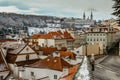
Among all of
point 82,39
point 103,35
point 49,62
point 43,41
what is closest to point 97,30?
point 103,35

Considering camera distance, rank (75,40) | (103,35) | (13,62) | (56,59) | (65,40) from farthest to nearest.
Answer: (75,40)
(65,40)
(103,35)
(13,62)
(56,59)

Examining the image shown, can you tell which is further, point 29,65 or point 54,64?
point 29,65

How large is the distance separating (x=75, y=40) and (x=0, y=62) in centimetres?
5156

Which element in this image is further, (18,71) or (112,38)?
(112,38)

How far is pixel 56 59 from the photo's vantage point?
3838cm

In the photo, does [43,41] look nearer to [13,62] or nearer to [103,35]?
[103,35]

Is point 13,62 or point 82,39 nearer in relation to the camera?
point 13,62

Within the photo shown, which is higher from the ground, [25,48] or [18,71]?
[25,48]

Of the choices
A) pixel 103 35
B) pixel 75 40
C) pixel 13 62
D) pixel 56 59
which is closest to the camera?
pixel 56 59

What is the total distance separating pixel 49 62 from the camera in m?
38.4

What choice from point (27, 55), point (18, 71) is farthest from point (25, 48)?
point (18, 71)

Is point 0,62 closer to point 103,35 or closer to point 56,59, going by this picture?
point 56,59

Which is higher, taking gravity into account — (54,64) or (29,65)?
(54,64)

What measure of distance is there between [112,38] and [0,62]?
4878cm
